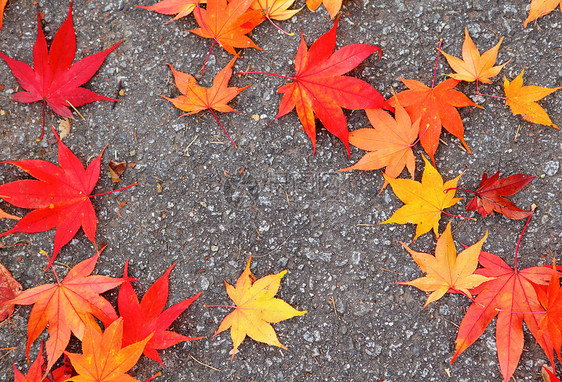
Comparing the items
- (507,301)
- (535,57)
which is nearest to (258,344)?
(507,301)

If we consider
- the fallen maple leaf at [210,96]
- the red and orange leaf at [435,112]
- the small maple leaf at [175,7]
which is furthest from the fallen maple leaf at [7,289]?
the red and orange leaf at [435,112]

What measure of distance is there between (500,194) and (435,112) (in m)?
0.45

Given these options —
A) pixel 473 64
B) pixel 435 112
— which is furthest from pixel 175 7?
pixel 473 64

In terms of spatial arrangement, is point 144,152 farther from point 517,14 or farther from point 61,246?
point 517,14

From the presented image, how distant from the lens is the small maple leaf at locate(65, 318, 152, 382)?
1491mm

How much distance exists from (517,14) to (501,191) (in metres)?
0.84

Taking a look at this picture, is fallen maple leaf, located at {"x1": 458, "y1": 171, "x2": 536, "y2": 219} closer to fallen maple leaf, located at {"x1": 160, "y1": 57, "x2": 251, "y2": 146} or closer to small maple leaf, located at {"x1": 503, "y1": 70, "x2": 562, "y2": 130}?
small maple leaf, located at {"x1": 503, "y1": 70, "x2": 562, "y2": 130}

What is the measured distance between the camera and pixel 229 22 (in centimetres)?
169

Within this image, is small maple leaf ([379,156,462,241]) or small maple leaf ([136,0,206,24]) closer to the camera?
small maple leaf ([379,156,462,241])

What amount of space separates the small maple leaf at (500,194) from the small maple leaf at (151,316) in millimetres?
1315

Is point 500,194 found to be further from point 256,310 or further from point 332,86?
point 256,310

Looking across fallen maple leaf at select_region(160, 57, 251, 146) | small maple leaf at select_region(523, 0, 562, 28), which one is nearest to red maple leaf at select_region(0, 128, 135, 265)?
fallen maple leaf at select_region(160, 57, 251, 146)

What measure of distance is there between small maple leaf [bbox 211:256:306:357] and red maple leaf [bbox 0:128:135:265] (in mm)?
696

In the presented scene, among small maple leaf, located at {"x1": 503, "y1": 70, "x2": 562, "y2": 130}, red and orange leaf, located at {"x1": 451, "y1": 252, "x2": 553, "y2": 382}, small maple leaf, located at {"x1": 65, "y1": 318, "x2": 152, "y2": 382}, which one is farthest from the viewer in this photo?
small maple leaf, located at {"x1": 503, "y1": 70, "x2": 562, "y2": 130}
